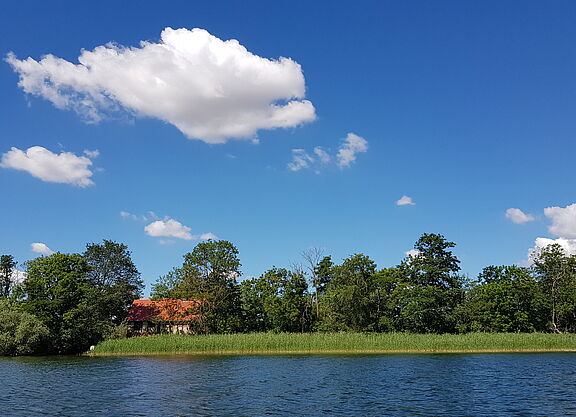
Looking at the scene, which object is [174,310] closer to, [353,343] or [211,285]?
[211,285]

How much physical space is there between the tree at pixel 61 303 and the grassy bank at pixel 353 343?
1066cm

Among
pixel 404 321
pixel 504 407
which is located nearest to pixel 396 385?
pixel 504 407

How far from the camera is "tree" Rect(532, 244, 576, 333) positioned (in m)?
77.1

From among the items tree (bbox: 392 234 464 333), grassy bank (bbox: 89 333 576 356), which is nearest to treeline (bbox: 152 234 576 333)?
tree (bbox: 392 234 464 333)

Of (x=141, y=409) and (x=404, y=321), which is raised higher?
(x=404, y=321)

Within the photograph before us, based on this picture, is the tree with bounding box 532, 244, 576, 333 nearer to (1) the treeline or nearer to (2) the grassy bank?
(1) the treeline

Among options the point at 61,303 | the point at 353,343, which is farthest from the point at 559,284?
the point at 61,303

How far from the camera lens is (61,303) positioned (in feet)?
224

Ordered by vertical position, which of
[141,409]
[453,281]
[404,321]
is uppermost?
[453,281]

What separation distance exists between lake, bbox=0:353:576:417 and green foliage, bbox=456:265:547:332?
26491 mm

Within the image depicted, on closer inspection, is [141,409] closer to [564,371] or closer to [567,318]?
[564,371]

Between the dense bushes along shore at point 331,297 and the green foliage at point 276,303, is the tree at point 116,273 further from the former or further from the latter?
the green foliage at point 276,303

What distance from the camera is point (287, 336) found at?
60406 mm

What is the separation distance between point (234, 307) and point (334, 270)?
1762cm
